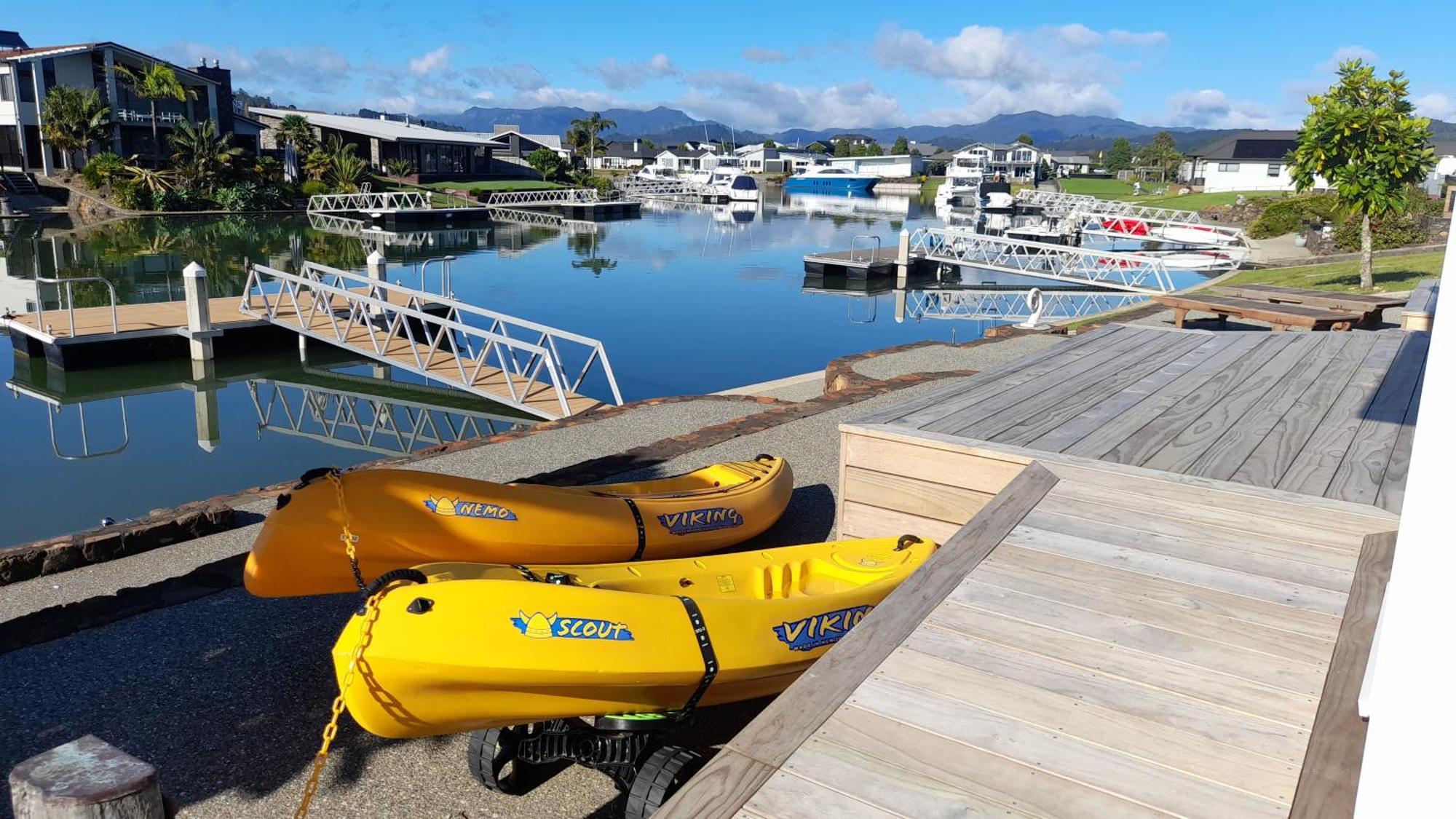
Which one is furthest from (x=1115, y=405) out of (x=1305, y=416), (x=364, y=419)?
(x=364, y=419)

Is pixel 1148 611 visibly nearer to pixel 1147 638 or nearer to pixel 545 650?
pixel 1147 638

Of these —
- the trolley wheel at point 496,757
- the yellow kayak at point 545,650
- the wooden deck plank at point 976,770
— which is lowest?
the trolley wheel at point 496,757

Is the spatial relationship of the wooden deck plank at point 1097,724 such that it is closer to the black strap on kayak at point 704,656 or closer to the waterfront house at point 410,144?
the black strap on kayak at point 704,656

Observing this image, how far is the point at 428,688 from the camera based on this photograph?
3.26 metres

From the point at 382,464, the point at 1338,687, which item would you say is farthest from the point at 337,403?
the point at 1338,687

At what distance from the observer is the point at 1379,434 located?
529 centimetres

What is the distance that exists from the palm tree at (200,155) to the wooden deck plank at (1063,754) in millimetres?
50866

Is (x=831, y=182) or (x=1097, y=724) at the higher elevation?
(x=831, y=182)

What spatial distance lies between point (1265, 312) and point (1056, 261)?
22.6m

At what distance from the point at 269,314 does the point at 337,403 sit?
A: 119 inches

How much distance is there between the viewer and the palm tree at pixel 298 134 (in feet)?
177

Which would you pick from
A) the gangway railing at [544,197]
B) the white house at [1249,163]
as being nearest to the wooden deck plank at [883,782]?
the gangway railing at [544,197]

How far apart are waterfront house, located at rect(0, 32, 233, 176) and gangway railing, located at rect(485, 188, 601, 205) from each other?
1437 cm

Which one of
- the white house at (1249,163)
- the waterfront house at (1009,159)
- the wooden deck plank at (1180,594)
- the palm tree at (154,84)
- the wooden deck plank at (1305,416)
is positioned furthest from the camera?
the waterfront house at (1009,159)
